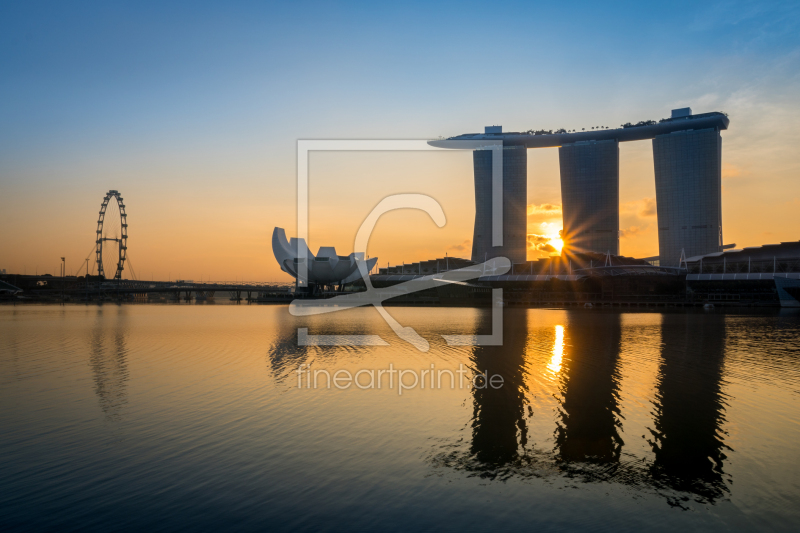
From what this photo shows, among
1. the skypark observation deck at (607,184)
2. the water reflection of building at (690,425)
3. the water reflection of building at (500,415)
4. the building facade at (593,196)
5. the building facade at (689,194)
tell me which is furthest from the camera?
the building facade at (593,196)

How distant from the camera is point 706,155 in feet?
433

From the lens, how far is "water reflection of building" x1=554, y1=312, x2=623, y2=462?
921 cm

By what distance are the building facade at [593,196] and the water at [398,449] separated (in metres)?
137

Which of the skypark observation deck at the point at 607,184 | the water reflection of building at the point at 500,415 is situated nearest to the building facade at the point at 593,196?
the skypark observation deck at the point at 607,184

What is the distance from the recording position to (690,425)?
10.8 metres

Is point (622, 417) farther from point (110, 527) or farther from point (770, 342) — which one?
point (770, 342)

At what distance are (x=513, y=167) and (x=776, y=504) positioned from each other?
158m

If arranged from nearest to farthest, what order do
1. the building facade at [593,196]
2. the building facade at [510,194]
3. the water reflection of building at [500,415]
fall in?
the water reflection of building at [500,415], the building facade at [593,196], the building facade at [510,194]

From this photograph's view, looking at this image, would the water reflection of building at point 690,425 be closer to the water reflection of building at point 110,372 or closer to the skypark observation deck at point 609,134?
the water reflection of building at point 110,372

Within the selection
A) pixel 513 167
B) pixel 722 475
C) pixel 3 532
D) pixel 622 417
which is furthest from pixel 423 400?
pixel 513 167

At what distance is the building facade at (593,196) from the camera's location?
146875mm

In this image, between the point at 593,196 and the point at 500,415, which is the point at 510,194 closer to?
the point at 593,196

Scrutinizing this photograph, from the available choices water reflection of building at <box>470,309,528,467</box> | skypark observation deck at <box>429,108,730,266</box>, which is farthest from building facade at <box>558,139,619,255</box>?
water reflection of building at <box>470,309,528,467</box>

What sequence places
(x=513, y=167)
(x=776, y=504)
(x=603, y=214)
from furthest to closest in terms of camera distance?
(x=513, y=167), (x=603, y=214), (x=776, y=504)
